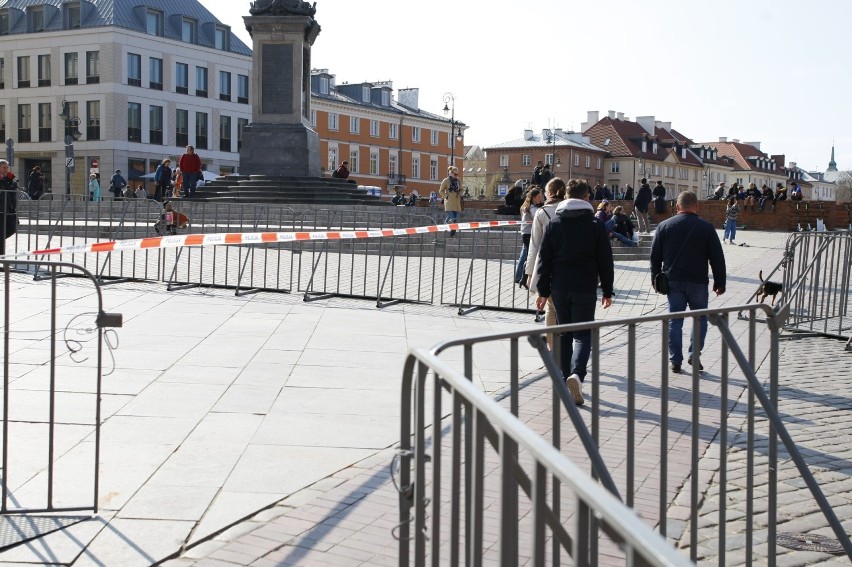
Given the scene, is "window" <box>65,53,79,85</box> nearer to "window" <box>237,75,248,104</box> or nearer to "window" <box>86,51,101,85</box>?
"window" <box>86,51,101,85</box>

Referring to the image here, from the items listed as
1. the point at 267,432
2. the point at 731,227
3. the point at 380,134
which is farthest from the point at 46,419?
the point at 380,134

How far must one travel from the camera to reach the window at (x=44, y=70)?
66375mm

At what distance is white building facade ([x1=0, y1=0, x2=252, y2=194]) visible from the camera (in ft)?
212

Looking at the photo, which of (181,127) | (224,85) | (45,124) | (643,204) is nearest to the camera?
(643,204)

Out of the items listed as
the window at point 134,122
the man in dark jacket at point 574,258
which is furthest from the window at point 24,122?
the man in dark jacket at point 574,258

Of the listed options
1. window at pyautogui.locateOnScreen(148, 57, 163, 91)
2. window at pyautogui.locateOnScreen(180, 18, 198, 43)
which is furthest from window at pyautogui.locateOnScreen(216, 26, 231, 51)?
window at pyautogui.locateOnScreen(148, 57, 163, 91)

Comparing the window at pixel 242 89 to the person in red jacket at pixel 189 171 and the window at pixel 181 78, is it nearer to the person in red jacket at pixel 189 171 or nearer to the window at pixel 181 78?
the window at pixel 181 78

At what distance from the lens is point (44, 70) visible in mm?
66562

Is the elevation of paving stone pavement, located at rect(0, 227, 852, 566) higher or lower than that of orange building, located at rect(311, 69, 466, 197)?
lower

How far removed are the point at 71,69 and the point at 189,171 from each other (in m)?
40.1

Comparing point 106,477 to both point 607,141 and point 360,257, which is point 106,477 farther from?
point 607,141

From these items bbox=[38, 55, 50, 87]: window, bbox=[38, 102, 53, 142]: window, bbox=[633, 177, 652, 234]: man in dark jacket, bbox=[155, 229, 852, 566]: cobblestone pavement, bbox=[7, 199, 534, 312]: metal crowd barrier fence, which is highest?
bbox=[38, 55, 50, 87]: window

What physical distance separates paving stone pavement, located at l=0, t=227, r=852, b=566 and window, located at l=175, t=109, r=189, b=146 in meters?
59.2

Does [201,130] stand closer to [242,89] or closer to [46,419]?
[242,89]
